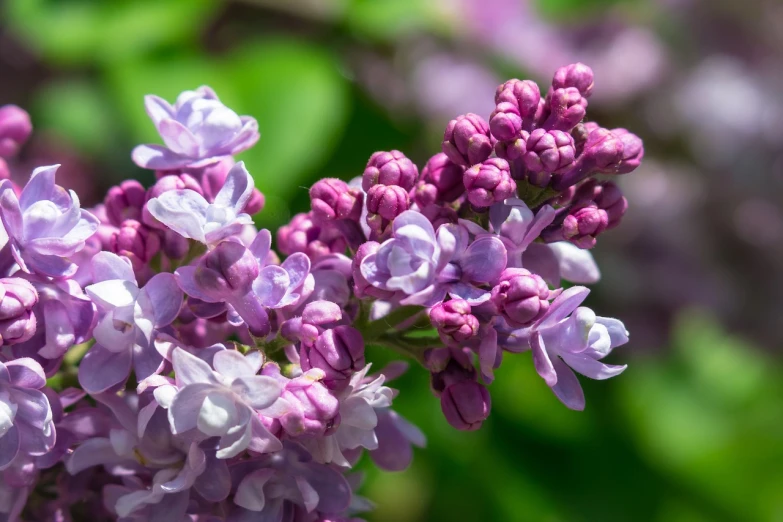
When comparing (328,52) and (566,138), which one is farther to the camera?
(328,52)

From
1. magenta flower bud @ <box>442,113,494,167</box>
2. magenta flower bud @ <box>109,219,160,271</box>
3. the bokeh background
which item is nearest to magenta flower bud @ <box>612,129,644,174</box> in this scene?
magenta flower bud @ <box>442,113,494,167</box>

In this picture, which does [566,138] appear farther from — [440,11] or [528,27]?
[528,27]

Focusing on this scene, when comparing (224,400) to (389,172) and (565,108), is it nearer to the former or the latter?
(389,172)

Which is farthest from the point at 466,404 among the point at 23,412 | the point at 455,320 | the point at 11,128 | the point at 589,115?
the point at 589,115

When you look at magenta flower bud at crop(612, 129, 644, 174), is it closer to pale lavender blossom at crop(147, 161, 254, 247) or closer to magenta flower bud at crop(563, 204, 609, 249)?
magenta flower bud at crop(563, 204, 609, 249)

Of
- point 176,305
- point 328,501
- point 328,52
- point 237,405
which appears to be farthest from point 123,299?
point 328,52

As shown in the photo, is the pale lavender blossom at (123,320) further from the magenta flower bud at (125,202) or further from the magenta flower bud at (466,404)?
the magenta flower bud at (466,404)

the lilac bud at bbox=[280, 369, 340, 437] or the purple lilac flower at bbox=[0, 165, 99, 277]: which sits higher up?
the purple lilac flower at bbox=[0, 165, 99, 277]
